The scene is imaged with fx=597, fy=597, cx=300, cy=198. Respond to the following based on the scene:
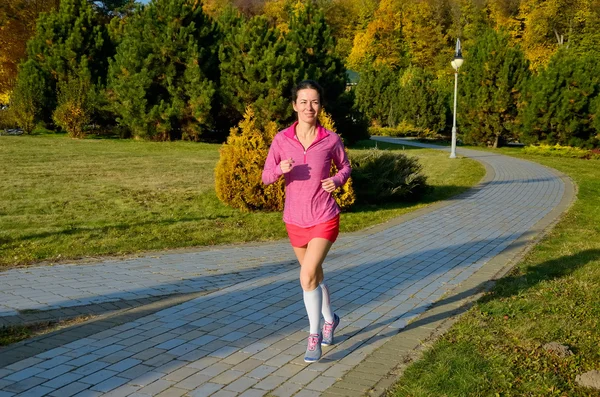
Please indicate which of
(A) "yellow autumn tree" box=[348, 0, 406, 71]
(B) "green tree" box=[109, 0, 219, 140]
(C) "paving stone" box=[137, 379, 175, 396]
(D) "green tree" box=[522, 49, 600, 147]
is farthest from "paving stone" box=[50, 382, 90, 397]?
(A) "yellow autumn tree" box=[348, 0, 406, 71]

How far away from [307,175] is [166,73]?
26469 millimetres

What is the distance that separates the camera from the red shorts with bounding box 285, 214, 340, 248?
413 centimetres

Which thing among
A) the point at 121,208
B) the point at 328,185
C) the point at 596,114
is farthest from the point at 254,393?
the point at 596,114

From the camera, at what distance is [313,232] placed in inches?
163

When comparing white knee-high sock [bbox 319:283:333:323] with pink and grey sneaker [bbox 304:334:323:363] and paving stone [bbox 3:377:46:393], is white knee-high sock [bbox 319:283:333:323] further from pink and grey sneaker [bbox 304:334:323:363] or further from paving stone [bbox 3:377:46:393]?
paving stone [bbox 3:377:46:393]

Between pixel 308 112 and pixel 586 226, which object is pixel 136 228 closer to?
pixel 308 112

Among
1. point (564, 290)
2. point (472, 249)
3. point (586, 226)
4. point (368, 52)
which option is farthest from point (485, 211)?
point (368, 52)

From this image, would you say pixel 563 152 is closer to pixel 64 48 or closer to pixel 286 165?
pixel 64 48

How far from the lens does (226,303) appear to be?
5758 mm

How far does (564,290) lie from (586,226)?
16.5 ft

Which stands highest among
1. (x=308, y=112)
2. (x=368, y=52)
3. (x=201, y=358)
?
(x=368, y=52)

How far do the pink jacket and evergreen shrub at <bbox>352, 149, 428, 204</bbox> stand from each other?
8640mm

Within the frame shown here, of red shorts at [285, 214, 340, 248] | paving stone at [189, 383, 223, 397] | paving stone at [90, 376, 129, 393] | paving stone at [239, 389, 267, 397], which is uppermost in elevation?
red shorts at [285, 214, 340, 248]

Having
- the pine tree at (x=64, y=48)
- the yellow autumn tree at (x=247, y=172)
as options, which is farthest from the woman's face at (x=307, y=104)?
the pine tree at (x=64, y=48)
